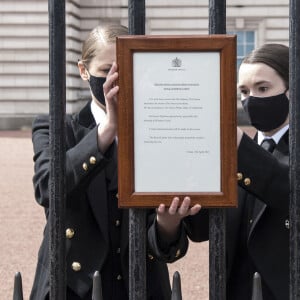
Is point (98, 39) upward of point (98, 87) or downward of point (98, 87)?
upward

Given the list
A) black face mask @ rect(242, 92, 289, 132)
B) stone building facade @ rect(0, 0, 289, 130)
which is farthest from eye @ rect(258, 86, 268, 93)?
stone building facade @ rect(0, 0, 289, 130)

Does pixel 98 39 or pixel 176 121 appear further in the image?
pixel 98 39

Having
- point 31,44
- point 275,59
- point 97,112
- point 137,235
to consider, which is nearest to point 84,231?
point 97,112

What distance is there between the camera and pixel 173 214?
1847mm

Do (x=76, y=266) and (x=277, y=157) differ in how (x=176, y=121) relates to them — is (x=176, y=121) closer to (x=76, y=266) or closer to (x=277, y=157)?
(x=277, y=157)

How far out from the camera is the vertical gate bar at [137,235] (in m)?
1.90

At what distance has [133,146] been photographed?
5.93ft

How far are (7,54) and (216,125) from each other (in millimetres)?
25129

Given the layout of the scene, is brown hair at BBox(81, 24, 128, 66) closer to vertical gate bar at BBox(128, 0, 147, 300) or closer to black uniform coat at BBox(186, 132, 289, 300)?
vertical gate bar at BBox(128, 0, 147, 300)

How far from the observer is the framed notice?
5.85 feet

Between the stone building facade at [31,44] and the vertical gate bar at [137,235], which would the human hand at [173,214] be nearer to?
the vertical gate bar at [137,235]

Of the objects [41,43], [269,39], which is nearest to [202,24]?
[269,39]

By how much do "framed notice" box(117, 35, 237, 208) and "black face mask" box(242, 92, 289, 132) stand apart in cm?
55

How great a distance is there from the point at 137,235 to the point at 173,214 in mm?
134
